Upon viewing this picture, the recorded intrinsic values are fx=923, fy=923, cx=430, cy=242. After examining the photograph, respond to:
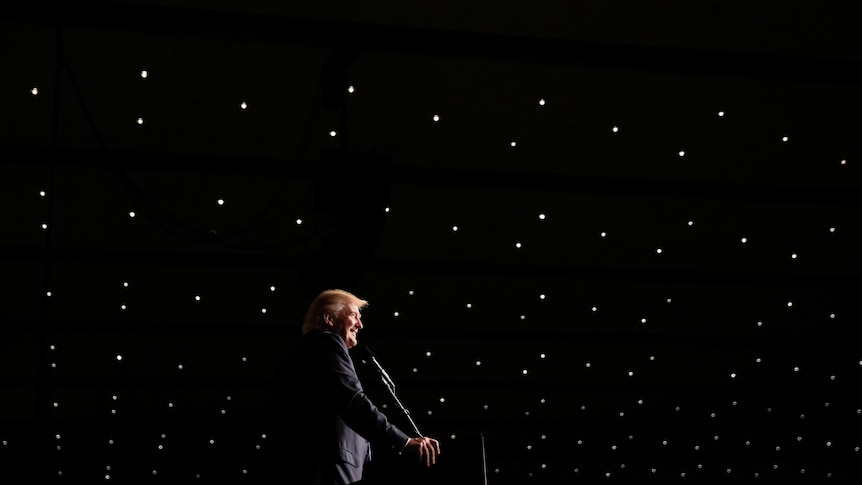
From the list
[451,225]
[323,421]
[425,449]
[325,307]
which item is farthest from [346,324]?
[451,225]

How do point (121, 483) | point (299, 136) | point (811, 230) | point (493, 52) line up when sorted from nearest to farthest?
point (493, 52)
point (299, 136)
point (811, 230)
point (121, 483)

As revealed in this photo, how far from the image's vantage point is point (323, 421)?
10.3 feet

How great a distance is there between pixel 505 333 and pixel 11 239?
647 centimetres

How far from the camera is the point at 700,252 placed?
11398 millimetres

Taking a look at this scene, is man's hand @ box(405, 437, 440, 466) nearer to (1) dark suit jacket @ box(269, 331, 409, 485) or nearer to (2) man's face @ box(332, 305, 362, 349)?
(1) dark suit jacket @ box(269, 331, 409, 485)

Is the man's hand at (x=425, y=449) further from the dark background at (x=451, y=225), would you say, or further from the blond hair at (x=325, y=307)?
the blond hair at (x=325, y=307)

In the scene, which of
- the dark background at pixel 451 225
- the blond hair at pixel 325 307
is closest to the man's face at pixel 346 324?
the blond hair at pixel 325 307

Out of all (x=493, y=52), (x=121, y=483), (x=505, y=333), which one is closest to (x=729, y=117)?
(x=493, y=52)

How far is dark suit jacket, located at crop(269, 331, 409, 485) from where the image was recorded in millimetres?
3066

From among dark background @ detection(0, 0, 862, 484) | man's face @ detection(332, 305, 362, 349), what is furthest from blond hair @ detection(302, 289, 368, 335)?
dark background @ detection(0, 0, 862, 484)

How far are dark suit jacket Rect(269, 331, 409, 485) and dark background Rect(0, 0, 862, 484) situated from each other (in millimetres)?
135

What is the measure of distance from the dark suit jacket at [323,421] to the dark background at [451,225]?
135 mm

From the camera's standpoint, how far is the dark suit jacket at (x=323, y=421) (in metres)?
3.07

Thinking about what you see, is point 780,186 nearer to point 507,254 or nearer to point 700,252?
point 700,252
